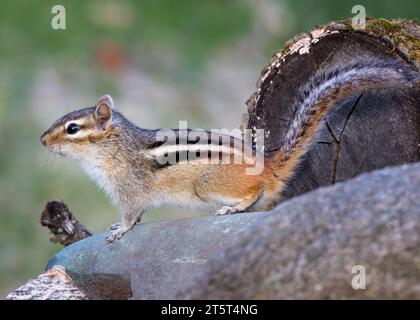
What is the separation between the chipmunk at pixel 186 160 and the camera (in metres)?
5.59

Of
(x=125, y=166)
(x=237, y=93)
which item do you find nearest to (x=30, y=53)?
(x=237, y=93)

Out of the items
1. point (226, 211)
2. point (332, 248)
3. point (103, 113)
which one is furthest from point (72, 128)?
point (332, 248)

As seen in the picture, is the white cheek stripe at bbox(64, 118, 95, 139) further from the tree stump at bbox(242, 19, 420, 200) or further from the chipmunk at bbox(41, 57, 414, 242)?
the tree stump at bbox(242, 19, 420, 200)

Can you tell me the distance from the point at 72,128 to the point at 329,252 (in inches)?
90.0

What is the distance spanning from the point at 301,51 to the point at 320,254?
2.42 m

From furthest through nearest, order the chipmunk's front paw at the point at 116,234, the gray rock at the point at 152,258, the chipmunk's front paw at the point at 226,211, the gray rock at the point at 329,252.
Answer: the chipmunk's front paw at the point at 226,211
the chipmunk's front paw at the point at 116,234
the gray rock at the point at 152,258
the gray rock at the point at 329,252

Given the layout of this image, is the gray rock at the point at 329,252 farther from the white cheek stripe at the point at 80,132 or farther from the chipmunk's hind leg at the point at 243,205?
the white cheek stripe at the point at 80,132

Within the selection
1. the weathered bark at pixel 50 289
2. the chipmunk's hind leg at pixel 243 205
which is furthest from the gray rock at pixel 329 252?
the chipmunk's hind leg at pixel 243 205

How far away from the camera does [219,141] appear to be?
18.3ft

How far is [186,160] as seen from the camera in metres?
5.61

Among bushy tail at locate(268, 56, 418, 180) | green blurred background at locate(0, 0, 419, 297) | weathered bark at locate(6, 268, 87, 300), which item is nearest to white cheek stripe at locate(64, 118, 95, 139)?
weathered bark at locate(6, 268, 87, 300)

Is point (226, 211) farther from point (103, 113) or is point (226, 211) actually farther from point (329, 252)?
point (329, 252)

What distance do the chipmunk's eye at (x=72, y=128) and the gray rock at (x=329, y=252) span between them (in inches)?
76.9

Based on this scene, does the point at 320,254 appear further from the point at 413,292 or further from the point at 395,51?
the point at 395,51
